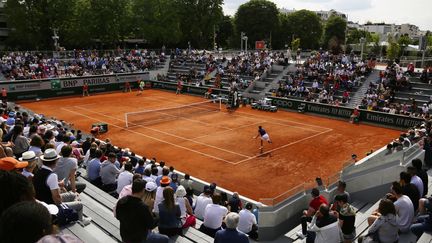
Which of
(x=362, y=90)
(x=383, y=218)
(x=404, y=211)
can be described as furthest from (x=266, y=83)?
(x=383, y=218)

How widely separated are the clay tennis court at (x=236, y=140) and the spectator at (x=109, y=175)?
200 inches

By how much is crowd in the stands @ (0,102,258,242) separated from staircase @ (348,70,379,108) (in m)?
25.2

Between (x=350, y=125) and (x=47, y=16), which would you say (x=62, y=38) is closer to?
(x=47, y=16)

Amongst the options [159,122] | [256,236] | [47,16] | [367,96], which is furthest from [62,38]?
[256,236]

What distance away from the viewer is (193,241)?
27.5ft

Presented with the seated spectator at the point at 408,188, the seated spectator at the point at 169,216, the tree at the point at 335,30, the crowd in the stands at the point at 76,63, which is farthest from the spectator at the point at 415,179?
the tree at the point at 335,30

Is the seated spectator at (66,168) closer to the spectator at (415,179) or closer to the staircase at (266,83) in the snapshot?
the spectator at (415,179)

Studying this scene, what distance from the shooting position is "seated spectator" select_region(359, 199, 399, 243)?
789 centimetres

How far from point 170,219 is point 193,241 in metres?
0.78

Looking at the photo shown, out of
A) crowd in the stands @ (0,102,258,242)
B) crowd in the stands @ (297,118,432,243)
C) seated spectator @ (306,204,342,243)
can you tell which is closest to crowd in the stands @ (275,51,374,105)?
crowd in the stands @ (0,102,258,242)

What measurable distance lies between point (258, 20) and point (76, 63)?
185 feet

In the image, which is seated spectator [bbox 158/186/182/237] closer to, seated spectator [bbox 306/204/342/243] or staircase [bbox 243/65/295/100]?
seated spectator [bbox 306/204/342/243]

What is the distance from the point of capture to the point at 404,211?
871 cm

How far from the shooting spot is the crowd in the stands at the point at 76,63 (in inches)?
1724
